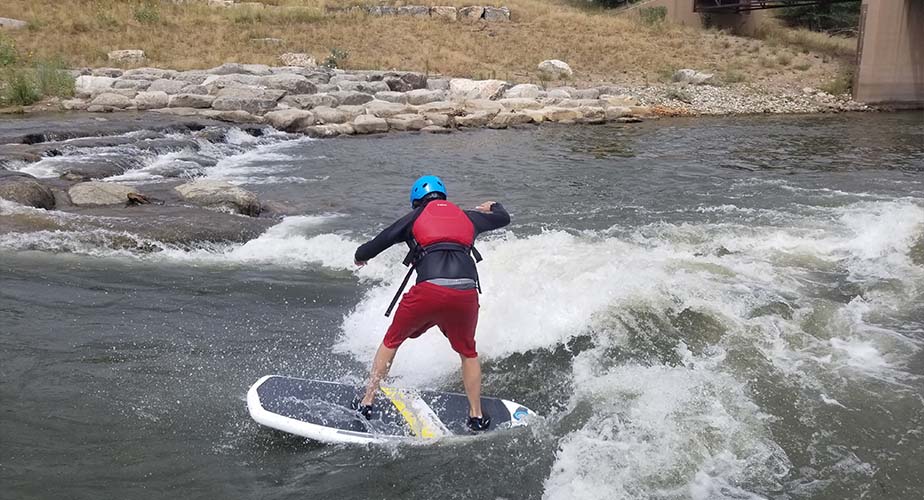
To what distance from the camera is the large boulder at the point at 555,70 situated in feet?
88.7

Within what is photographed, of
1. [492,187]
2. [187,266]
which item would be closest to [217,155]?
[492,187]

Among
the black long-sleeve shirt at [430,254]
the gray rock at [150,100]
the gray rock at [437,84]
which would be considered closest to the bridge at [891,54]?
the gray rock at [437,84]

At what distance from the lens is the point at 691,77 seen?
27.0m

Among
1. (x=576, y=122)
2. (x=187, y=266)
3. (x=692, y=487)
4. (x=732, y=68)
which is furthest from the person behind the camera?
(x=732, y=68)

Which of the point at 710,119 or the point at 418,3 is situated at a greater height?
the point at 418,3

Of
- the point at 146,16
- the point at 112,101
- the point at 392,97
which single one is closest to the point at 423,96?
the point at 392,97

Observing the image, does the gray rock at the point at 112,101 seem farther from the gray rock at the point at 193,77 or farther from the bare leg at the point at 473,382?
the bare leg at the point at 473,382

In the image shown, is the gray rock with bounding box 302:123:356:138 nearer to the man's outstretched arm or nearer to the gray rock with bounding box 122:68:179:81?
the gray rock with bounding box 122:68:179:81

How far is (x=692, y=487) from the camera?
3.97m

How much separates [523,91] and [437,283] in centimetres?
2050

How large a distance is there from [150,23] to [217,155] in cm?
1771

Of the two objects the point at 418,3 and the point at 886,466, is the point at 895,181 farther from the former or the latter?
the point at 418,3

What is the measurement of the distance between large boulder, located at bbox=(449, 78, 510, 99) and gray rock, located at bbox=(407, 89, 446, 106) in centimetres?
71

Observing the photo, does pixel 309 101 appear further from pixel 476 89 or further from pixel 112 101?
pixel 476 89
